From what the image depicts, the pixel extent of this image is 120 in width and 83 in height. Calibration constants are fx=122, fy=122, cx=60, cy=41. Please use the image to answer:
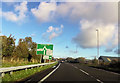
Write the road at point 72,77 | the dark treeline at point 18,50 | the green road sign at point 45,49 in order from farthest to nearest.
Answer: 1. the dark treeline at point 18,50
2. the green road sign at point 45,49
3. the road at point 72,77

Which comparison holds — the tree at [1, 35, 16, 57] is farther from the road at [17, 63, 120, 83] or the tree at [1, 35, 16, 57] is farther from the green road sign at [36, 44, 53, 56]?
the road at [17, 63, 120, 83]

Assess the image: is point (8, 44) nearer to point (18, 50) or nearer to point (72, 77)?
point (18, 50)

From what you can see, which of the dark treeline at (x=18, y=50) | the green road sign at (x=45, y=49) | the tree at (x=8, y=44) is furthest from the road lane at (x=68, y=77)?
the tree at (x=8, y=44)

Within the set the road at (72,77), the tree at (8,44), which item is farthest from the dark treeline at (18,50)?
the road at (72,77)

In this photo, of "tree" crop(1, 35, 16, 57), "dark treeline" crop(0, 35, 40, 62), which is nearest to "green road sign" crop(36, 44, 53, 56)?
"dark treeline" crop(0, 35, 40, 62)

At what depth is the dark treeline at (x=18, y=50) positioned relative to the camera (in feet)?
114

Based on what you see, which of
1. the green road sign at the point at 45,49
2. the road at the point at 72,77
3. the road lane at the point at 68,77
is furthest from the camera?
the green road sign at the point at 45,49

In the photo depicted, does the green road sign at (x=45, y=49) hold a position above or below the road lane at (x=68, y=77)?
above

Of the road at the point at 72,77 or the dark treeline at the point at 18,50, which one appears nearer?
the road at the point at 72,77

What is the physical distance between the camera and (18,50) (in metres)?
44.5

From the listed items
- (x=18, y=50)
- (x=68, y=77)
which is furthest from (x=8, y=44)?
(x=68, y=77)

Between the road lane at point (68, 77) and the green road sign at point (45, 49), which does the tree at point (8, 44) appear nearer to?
the green road sign at point (45, 49)

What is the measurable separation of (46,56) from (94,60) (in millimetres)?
35033

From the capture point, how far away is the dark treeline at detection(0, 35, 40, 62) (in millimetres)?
34669
